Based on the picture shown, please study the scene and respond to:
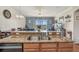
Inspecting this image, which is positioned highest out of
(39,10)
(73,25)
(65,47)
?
(39,10)

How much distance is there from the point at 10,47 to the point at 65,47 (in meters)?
0.84

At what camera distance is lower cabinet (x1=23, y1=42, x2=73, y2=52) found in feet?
5.45

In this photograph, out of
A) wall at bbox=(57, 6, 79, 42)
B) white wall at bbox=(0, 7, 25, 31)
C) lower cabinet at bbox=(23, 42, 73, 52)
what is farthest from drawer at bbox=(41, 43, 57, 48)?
white wall at bbox=(0, 7, 25, 31)

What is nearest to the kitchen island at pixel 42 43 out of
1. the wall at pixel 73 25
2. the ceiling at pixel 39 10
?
the wall at pixel 73 25

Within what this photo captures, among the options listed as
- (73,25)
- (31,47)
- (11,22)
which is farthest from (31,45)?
(73,25)

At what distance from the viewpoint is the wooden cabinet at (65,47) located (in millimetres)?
1663

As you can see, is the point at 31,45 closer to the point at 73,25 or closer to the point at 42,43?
the point at 42,43

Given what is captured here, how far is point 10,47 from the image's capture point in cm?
165

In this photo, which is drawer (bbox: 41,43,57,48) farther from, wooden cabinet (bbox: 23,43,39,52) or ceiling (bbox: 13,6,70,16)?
ceiling (bbox: 13,6,70,16)
